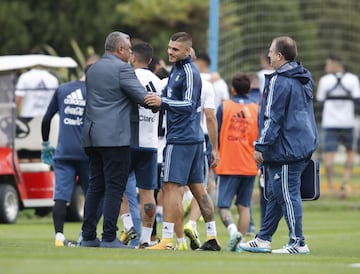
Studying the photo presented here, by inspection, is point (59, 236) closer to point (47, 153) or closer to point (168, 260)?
point (47, 153)

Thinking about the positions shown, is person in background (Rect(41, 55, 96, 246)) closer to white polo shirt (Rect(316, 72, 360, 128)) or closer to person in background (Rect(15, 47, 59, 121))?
person in background (Rect(15, 47, 59, 121))

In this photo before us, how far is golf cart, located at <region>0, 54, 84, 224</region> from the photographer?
19.8m

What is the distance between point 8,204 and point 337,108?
7.55 m

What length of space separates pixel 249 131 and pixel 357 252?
3.52m

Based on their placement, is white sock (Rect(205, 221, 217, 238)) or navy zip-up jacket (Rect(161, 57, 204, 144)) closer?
navy zip-up jacket (Rect(161, 57, 204, 144))

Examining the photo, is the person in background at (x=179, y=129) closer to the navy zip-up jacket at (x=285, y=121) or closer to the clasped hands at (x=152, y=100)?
the clasped hands at (x=152, y=100)

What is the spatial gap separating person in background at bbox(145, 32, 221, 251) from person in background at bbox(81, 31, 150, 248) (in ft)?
1.39

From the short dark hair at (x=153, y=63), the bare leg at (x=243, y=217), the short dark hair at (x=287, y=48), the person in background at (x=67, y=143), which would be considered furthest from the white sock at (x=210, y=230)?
the bare leg at (x=243, y=217)

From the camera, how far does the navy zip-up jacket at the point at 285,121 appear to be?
1334 cm

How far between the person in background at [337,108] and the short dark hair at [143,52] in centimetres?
973

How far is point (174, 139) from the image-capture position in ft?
45.1

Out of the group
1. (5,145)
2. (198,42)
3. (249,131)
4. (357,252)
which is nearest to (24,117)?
(5,145)

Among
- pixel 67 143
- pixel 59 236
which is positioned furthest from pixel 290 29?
pixel 59 236

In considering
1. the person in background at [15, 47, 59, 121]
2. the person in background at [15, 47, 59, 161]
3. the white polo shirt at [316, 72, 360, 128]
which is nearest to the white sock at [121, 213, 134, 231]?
the person in background at [15, 47, 59, 161]
